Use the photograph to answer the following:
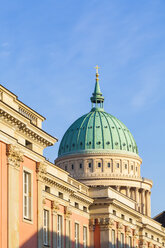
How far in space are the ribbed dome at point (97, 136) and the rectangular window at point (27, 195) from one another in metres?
97.9

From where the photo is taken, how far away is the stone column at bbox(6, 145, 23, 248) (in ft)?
160

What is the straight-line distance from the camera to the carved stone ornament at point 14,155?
49250 mm

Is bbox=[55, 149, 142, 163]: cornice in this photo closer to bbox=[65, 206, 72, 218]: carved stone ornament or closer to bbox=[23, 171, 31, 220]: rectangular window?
bbox=[65, 206, 72, 218]: carved stone ornament

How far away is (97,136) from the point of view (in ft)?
506

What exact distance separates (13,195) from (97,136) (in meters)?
105

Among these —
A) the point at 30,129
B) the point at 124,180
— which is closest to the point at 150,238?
the point at 124,180

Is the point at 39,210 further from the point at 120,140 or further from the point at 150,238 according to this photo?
the point at 120,140

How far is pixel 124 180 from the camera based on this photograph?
15088 cm

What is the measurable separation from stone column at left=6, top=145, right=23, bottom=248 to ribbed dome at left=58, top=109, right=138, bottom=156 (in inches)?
4011

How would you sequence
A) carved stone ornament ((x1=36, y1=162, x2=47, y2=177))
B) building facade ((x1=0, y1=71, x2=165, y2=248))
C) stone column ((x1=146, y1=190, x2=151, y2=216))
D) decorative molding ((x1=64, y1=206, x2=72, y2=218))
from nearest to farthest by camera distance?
building facade ((x1=0, y1=71, x2=165, y2=248))
carved stone ornament ((x1=36, y1=162, x2=47, y2=177))
decorative molding ((x1=64, y1=206, x2=72, y2=218))
stone column ((x1=146, y1=190, x2=151, y2=216))

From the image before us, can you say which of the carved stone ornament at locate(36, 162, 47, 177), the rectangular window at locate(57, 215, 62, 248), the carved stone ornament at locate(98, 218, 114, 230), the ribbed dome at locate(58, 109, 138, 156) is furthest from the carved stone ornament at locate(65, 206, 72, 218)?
the ribbed dome at locate(58, 109, 138, 156)

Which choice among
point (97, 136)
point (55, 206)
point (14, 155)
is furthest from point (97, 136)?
point (14, 155)

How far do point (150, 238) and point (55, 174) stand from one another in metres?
41.1

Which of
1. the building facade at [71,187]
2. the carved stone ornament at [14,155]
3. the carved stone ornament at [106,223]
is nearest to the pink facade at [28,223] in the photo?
the building facade at [71,187]
